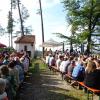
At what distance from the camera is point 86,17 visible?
138 feet

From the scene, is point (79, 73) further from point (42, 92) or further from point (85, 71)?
point (42, 92)

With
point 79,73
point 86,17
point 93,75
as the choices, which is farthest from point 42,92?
point 86,17

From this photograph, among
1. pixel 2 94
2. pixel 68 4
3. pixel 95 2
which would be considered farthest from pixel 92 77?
pixel 68 4

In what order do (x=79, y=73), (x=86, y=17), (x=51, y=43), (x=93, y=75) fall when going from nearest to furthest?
(x=93, y=75)
(x=79, y=73)
(x=86, y=17)
(x=51, y=43)

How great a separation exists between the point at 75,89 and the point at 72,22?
25.9 metres

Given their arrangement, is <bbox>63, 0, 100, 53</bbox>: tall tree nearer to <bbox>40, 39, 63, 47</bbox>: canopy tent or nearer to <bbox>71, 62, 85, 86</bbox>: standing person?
<bbox>40, 39, 63, 47</bbox>: canopy tent

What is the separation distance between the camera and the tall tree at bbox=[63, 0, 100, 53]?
40.9 meters

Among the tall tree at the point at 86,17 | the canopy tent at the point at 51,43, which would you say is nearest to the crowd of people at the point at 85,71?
the tall tree at the point at 86,17

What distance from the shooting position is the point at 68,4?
4431 cm

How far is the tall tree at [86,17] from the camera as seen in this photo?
4091cm

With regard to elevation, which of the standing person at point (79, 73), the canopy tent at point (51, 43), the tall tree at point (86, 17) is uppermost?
the tall tree at point (86, 17)

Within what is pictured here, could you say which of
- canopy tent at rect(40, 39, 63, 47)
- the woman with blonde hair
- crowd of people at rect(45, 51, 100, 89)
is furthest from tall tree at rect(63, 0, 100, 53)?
the woman with blonde hair

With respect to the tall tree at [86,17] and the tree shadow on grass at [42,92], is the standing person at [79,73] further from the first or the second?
the tall tree at [86,17]

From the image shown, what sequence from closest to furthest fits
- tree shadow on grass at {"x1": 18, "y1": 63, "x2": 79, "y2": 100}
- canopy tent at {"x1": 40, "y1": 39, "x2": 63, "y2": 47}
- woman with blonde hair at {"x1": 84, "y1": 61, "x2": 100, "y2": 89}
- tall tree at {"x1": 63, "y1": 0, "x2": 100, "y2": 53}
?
woman with blonde hair at {"x1": 84, "y1": 61, "x2": 100, "y2": 89}, tree shadow on grass at {"x1": 18, "y1": 63, "x2": 79, "y2": 100}, tall tree at {"x1": 63, "y1": 0, "x2": 100, "y2": 53}, canopy tent at {"x1": 40, "y1": 39, "x2": 63, "y2": 47}
